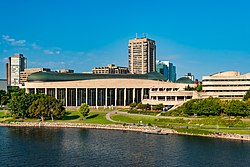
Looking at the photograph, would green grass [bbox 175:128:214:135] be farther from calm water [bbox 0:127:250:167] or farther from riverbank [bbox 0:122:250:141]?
calm water [bbox 0:127:250:167]

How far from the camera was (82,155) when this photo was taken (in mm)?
62625

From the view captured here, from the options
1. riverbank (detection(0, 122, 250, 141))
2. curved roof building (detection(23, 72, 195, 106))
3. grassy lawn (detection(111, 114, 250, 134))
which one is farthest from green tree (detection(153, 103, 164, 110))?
riverbank (detection(0, 122, 250, 141))

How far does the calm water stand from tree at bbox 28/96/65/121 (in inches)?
857

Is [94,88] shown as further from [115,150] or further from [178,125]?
[115,150]

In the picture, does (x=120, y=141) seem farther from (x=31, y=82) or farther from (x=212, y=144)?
(x=31, y=82)

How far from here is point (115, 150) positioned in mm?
66625

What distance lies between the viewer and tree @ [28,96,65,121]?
111 meters

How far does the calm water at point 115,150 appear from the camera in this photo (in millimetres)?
58031

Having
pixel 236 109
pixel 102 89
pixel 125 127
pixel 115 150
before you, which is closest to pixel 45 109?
pixel 125 127

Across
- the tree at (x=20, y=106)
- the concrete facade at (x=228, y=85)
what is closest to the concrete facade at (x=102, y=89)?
the concrete facade at (x=228, y=85)

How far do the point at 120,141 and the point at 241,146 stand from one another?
26670 mm

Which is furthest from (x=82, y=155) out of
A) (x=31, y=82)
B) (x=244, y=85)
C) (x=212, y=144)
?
(x=31, y=82)

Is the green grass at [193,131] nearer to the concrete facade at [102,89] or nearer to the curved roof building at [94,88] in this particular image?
the curved roof building at [94,88]

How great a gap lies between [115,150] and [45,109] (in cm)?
5090
